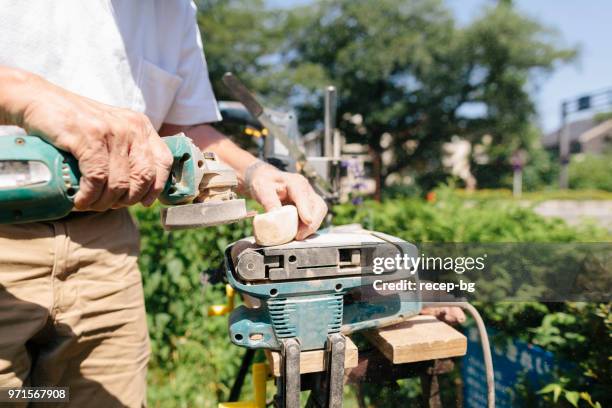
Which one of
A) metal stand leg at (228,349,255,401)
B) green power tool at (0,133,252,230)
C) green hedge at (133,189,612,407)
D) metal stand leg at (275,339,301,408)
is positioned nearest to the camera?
green power tool at (0,133,252,230)

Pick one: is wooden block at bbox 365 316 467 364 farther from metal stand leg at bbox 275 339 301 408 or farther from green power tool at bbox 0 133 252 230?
green power tool at bbox 0 133 252 230

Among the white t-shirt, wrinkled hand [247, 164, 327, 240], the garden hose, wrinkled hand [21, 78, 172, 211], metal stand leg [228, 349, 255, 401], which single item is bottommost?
metal stand leg [228, 349, 255, 401]

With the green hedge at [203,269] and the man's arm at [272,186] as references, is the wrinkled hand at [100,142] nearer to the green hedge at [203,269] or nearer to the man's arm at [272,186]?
the man's arm at [272,186]

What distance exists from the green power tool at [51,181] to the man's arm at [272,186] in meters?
0.27

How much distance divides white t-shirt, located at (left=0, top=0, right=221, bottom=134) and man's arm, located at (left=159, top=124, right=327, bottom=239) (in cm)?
20

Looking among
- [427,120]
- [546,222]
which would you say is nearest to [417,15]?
[427,120]

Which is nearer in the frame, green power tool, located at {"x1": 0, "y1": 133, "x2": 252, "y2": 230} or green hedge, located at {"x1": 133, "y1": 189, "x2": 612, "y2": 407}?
green power tool, located at {"x1": 0, "y1": 133, "x2": 252, "y2": 230}

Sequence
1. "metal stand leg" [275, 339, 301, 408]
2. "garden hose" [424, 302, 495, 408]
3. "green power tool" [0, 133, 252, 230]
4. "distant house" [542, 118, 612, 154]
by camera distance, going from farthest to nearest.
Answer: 1. "distant house" [542, 118, 612, 154]
2. "garden hose" [424, 302, 495, 408]
3. "metal stand leg" [275, 339, 301, 408]
4. "green power tool" [0, 133, 252, 230]

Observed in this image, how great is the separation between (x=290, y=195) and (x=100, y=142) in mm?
626

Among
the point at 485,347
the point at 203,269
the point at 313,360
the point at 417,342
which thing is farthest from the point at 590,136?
the point at 313,360

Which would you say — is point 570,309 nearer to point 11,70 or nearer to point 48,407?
point 48,407

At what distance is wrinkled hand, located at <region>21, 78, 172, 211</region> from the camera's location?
38.7 inches

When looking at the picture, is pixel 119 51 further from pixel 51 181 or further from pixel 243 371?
pixel 243 371

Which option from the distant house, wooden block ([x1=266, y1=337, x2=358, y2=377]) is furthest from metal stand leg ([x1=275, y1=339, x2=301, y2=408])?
the distant house
